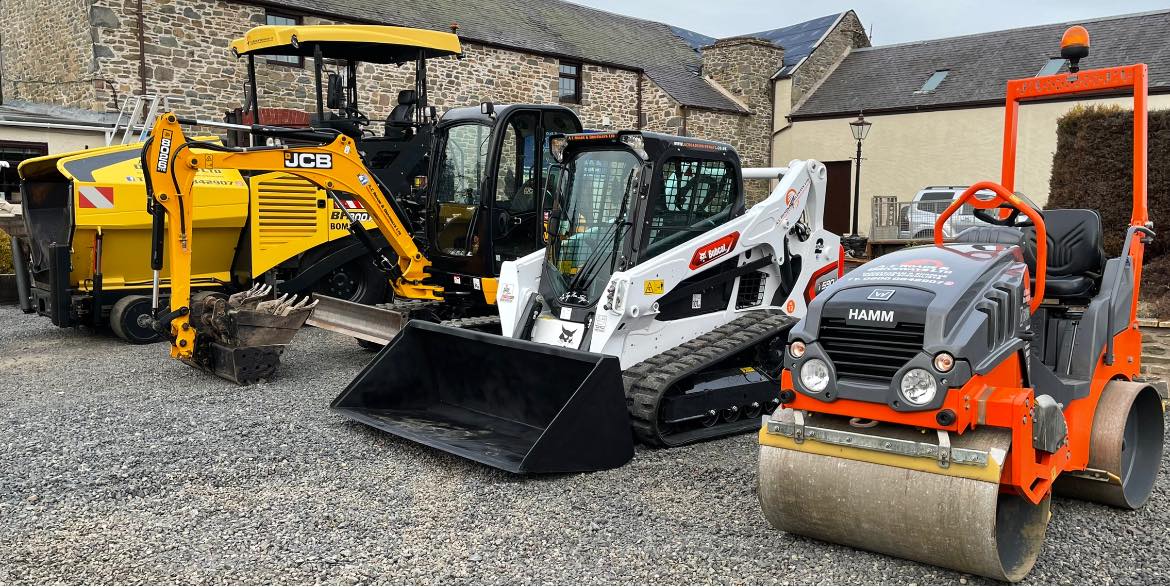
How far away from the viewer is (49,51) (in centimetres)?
1733

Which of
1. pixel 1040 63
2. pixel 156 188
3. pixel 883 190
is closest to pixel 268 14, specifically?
pixel 156 188

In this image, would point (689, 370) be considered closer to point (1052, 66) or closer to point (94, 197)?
point (94, 197)

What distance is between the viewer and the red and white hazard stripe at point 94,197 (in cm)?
915

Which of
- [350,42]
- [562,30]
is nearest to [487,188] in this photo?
[350,42]

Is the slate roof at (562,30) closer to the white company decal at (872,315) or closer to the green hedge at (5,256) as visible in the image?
the green hedge at (5,256)

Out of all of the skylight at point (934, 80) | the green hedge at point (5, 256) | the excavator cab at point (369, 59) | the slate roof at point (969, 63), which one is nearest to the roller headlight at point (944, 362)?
the excavator cab at point (369, 59)

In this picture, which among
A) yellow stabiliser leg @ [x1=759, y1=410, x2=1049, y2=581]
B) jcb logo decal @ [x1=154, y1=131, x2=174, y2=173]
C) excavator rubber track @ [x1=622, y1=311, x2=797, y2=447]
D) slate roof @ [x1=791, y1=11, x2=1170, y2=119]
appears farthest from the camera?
slate roof @ [x1=791, y1=11, x2=1170, y2=119]

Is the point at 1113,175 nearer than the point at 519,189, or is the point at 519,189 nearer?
the point at 519,189

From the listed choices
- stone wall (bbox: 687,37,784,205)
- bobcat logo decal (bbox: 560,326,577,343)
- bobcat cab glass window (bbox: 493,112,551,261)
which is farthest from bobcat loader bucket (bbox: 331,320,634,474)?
stone wall (bbox: 687,37,784,205)

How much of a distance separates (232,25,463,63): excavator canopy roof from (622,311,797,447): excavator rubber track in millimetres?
5277

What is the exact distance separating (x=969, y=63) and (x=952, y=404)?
2420cm

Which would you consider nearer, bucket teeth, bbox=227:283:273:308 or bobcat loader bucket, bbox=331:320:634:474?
bobcat loader bucket, bbox=331:320:634:474

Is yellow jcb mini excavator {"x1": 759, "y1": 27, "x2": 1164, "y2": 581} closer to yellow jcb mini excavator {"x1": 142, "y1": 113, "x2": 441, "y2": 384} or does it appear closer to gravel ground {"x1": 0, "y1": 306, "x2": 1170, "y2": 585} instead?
gravel ground {"x1": 0, "y1": 306, "x2": 1170, "y2": 585}

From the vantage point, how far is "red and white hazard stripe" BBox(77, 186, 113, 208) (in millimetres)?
9148
